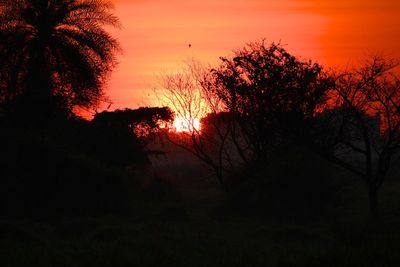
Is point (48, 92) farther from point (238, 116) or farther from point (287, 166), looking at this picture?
point (287, 166)

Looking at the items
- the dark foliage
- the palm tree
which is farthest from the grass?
the palm tree

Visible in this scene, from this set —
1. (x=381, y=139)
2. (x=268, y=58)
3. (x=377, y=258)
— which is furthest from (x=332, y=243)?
(x=268, y=58)

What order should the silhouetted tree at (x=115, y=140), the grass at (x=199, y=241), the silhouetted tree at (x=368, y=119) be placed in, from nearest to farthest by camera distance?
the grass at (x=199, y=241), the silhouetted tree at (x=368, y=119), the silhouetted tree at (x=115, y=140)

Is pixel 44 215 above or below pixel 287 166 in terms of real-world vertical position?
below

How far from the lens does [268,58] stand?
27.8m

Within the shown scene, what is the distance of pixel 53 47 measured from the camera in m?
34.2

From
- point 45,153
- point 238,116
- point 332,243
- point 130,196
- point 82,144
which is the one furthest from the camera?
point 238,116

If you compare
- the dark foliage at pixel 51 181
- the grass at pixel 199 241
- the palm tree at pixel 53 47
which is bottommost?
the grass at pixel 199 241

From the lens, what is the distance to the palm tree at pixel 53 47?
1324 inches

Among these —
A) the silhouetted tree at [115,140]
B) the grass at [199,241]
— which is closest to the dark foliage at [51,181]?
the grass at [199,241]

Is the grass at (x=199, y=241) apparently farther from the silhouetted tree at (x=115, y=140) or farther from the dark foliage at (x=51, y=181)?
the silhouetted tree at (x=115, y=140)

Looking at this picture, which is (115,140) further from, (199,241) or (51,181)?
(199,241)

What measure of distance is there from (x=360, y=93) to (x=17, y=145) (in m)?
12.8

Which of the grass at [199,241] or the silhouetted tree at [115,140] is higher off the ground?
the silhouetted tree at [115,140]
